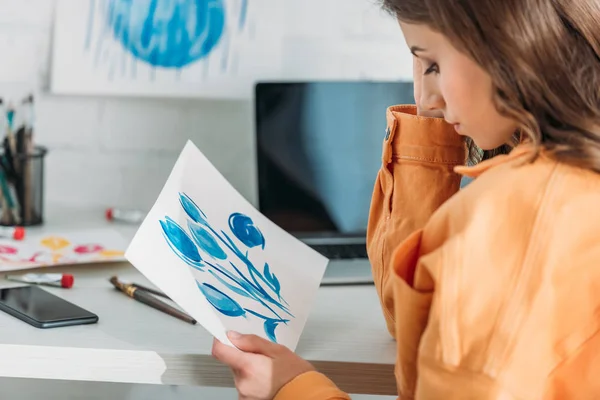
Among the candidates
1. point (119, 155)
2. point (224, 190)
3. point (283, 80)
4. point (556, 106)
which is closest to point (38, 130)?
point (119, 155)

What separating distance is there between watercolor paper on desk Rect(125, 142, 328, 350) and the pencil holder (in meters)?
0.46

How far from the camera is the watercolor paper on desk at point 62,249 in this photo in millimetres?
1084

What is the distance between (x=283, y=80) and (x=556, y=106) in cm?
73

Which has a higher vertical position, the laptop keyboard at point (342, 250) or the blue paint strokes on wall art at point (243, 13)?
the blue paint strokes on wall art at point (243, 13)

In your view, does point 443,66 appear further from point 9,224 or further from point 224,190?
point 9,224

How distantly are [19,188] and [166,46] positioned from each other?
31cm

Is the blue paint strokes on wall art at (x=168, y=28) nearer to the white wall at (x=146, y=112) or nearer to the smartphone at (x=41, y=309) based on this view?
the white wall at (x=146, y=112)

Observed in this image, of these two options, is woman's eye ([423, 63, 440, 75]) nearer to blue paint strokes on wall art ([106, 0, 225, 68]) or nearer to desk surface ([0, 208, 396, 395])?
desk surface ([0, 208, 396, 395])

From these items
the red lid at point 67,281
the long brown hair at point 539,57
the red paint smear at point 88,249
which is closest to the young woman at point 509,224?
the long brown hair at point 539,57

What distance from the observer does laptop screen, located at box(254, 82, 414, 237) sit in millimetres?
1238

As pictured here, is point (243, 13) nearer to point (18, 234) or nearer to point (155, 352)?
point (18, 234)

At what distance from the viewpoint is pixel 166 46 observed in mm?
1380

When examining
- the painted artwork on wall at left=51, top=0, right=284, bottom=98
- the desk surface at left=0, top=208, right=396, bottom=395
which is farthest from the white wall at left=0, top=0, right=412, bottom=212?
the desk surface at left=0, top=208, right=396, bottom=395

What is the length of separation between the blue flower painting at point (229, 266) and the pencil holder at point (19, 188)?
487mm
